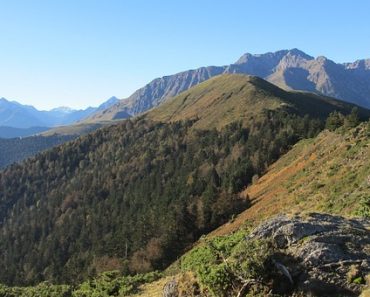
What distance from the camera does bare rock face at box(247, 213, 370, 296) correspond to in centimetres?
1586

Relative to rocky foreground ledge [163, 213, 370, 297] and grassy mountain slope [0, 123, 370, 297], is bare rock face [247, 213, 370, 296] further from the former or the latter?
grassy mountain slope [0, 123, 370, 297]

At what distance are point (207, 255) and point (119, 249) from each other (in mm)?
117342

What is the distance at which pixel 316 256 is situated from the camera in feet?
55.2

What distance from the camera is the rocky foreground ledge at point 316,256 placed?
15.9m

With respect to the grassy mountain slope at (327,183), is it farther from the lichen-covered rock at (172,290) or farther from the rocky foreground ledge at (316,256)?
the rocky foreground ledge at (316,256)

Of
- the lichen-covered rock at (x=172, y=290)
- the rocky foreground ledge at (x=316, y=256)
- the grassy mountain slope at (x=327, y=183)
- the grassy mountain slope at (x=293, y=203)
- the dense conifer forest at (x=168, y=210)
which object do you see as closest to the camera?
the rocky foreground ledge at (x=316, y=256)

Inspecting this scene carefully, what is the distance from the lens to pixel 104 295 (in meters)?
29.7

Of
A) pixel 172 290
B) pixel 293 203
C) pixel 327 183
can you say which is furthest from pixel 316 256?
pixel 293 203

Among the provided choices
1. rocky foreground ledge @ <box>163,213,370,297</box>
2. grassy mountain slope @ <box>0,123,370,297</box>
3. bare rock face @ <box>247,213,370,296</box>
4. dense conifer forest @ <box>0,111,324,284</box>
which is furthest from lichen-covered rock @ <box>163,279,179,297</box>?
dense conifer forest @ <box>0,111,324,284</box>

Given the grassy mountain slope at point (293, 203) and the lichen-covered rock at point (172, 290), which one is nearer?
the grassy mountain slope at point (293, 203)

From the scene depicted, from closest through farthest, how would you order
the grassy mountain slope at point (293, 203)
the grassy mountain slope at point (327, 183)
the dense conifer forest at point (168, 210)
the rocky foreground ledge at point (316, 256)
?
the rocky foreground ledge at point (316, 256) → the grassy mountain slope at point (293, 203) → the grassy mountain slope at point (327, 183) → the dense conifer forest at point (168, 210)

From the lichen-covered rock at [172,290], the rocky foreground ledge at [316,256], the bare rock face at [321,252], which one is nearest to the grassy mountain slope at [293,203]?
the lichen-covered rock at [172,290]

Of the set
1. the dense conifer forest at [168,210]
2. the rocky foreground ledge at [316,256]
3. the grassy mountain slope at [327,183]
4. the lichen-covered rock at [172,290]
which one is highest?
the rocky foreground ledge at [316,256]

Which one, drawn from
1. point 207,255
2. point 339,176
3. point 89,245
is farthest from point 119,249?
point 207,255
